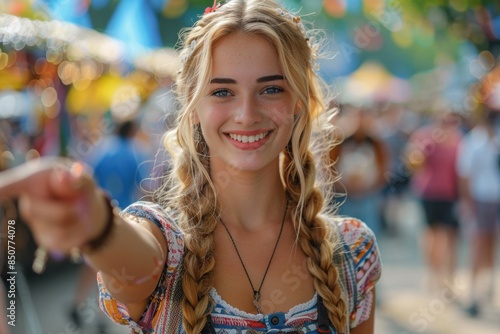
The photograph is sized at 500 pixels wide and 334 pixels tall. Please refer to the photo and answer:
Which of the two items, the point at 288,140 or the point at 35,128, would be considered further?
the point at 35,128

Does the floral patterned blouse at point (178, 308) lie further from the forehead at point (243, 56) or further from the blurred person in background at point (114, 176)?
the blurred person in background at point (114, 176)

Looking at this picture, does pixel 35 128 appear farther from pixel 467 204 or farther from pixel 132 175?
pixel 467 204

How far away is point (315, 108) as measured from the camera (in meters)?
2.19

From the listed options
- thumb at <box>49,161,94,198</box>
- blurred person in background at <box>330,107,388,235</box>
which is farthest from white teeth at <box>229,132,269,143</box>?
blurred person in background at <box>330,107,388,235</box>

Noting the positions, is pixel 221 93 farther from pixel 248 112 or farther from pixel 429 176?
pixel 429 176

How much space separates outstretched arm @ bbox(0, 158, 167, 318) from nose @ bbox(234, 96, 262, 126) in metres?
0.51

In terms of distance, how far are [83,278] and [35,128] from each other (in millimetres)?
2963

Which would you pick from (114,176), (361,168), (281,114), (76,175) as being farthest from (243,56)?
(361,168)

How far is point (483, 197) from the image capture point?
21.5ft

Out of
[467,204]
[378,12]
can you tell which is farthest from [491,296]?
[378,12]

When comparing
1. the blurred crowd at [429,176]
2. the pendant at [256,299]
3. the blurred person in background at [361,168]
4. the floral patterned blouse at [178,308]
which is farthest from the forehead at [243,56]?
the blurred person in background at [361,168]

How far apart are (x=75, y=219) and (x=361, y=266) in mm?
1096

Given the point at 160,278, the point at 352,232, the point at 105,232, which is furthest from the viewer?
the point at 352,232

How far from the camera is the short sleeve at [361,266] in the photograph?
202 centimetres
